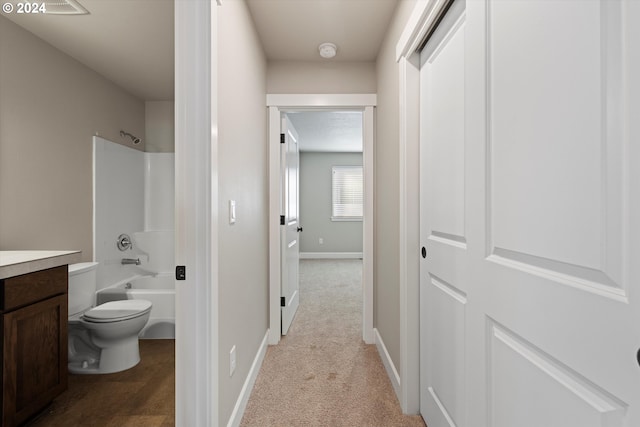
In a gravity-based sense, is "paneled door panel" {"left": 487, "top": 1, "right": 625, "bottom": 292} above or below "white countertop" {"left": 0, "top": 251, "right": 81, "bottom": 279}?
above

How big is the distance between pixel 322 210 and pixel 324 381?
5.63m

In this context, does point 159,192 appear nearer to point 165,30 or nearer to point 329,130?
point 165,30

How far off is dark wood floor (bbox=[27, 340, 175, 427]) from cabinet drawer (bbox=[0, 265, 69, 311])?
71cm

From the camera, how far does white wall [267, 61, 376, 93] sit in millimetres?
2791

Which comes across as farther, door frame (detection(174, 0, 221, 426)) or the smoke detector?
the smoke detector

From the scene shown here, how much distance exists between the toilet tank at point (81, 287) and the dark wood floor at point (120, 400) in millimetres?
495

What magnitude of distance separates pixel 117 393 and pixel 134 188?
2.39 m

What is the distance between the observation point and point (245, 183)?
198 centimetres

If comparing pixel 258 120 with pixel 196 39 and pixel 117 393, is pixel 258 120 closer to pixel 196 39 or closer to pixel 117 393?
pixel 196 39

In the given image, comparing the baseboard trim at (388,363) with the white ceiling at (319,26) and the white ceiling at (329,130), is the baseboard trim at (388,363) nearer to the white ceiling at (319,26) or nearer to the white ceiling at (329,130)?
the white ceiling at (319,26)

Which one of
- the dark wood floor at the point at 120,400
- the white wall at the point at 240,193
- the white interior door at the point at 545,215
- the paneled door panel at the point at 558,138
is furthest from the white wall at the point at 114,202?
the paneled door panel at the point at 558,138

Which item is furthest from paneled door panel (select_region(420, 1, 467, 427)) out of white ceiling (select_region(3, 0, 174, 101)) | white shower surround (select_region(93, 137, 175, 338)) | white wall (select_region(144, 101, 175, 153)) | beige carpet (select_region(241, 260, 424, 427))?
white wall (select_region(144, 101, 175, 153))

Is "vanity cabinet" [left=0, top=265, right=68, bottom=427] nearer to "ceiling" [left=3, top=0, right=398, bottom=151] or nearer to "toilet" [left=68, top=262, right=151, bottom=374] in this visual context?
"toilet" [left=68, top=262, right=151, bottom=374]

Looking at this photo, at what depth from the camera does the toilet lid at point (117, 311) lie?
228 cm
